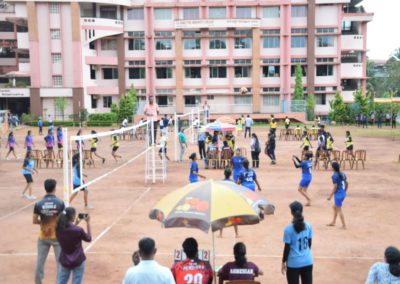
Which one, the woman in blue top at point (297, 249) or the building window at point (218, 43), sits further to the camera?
the building window at point (218, 43)

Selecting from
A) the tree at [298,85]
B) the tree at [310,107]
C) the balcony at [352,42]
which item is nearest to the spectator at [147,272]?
the tree at [310,107]

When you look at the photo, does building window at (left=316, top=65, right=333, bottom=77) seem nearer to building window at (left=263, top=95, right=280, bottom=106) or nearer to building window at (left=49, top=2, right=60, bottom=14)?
building window at (left=263, top=95, right=280, bottom=106)

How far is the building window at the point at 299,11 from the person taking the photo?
56625mm

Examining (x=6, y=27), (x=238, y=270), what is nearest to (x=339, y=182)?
(x=238, y=270)

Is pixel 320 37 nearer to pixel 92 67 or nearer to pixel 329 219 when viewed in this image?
pixel 92 67

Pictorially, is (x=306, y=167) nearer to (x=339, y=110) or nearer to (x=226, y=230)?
(x=226, y=230)

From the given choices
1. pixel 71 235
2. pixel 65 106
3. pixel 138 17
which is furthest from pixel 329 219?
pixel 138 17

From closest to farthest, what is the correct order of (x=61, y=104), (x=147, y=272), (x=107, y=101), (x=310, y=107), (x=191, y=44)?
(x=147, y=272) → (x=61, y=104) → (x=310, y=107) → (x=191, y=44) → (x=107, y=101)

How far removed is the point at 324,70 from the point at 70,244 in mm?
54343

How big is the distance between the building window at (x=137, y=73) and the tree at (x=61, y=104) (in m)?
8.56

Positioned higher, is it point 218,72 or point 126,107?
point 218,72

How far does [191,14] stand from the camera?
5700 centimetres

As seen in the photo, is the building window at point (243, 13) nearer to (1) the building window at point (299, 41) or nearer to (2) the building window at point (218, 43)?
(2) the building window at point (218, 43)

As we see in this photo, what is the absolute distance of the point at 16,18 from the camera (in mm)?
55219
